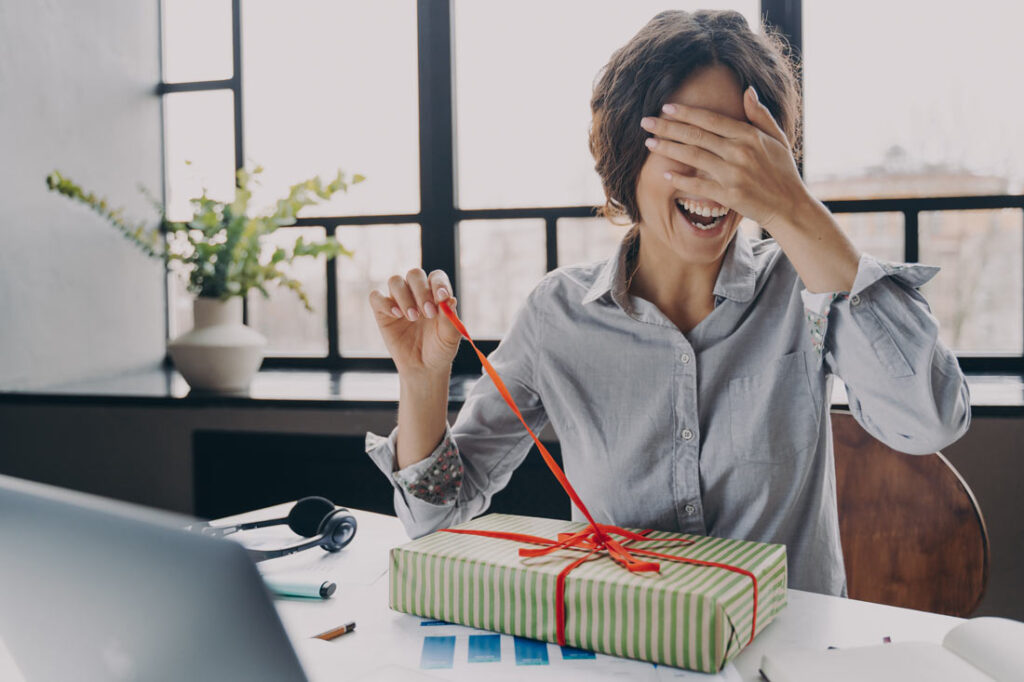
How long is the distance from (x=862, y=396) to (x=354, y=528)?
71 centimetres

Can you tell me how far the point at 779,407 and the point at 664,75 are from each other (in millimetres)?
478

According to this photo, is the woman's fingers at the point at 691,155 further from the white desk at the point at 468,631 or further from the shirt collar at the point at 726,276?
the white desk at the point at 468,631

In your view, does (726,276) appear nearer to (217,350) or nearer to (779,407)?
(779,407)

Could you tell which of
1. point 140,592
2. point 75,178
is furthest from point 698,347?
point 75,178

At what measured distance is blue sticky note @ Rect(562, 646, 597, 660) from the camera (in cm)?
73

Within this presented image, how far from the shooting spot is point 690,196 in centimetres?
108

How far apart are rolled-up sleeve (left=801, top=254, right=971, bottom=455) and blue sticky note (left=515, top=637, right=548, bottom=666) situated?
1.72ft

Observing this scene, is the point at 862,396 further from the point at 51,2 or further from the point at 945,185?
the point at 51,2

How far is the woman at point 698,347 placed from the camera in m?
0.95

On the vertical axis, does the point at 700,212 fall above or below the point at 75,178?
below

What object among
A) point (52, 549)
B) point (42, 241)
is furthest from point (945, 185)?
point (42, 241)

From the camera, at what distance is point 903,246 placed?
7.95 ft

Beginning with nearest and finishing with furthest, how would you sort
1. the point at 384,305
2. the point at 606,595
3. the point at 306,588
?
the point at 606,595, the point at 306,588, the point at 384,305

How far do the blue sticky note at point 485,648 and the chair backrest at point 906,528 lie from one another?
2.48ft
